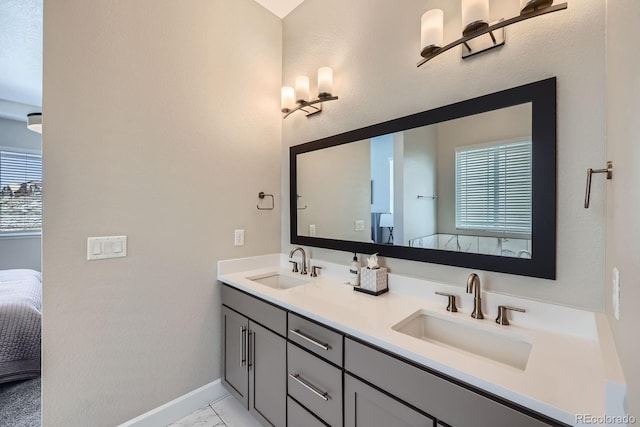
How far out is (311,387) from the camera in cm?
128

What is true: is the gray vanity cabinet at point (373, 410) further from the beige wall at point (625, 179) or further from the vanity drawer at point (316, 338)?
the beige wall at point (625, 179)

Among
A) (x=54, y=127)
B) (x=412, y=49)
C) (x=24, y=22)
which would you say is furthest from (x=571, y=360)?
(x=24, y=22)

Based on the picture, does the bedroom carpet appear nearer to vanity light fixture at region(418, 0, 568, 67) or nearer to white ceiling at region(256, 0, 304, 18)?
vanity light fixture at region(418, 0, 568, 67)

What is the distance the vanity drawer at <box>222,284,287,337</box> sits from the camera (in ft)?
4.80

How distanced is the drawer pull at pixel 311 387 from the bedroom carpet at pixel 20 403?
1693 millimetres

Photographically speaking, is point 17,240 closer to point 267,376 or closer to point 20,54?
point 20,54

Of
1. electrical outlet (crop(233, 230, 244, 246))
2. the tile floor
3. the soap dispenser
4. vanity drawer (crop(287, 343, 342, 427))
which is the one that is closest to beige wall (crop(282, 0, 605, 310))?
the soap dispenser

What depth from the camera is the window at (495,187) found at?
45.5 inches

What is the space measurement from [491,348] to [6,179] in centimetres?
573

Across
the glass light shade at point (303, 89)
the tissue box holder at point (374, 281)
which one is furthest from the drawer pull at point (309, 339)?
the glass light shade at point (303, 89)

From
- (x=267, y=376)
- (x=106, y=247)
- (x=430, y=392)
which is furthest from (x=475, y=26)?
(x=106, y=247)

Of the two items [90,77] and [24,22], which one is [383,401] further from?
[24,22]

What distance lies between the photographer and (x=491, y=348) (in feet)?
3.74

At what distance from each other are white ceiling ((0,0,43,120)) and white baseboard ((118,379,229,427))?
281 cm
